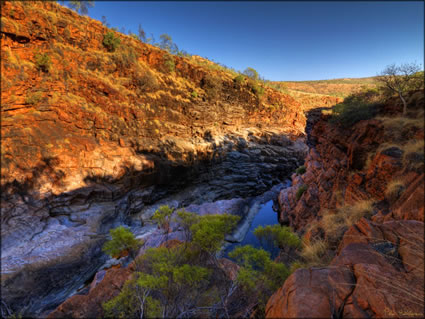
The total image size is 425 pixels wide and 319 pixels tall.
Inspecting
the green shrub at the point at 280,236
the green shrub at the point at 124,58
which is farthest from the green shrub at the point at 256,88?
the green shrub at the point at 280,236

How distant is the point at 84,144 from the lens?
13.3 meters

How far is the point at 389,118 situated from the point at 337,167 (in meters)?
4.15

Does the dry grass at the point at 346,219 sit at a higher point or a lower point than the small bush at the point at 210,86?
lower

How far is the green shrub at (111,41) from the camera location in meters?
16.2

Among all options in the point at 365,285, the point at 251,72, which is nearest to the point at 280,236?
the point at 365,285

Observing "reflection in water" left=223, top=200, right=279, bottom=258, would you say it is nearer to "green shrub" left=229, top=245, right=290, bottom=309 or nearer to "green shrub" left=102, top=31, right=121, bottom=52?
"green shrub" left=229, top=245, right=290, bottom=309

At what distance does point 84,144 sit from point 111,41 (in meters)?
11.0

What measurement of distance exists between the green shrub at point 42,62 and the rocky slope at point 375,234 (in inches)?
762

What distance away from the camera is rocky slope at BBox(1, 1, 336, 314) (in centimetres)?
939

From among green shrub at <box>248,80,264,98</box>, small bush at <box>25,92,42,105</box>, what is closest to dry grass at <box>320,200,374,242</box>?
small bush at <box>25,92,42,105</box>

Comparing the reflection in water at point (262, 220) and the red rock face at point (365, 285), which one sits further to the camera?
the reflection in water at point (262, 220)

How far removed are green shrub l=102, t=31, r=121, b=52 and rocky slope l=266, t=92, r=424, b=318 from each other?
2137 cm

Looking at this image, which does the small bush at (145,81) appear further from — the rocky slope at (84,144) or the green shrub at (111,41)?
the green shrub at (111,41)

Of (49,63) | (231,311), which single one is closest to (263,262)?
(231,311)
